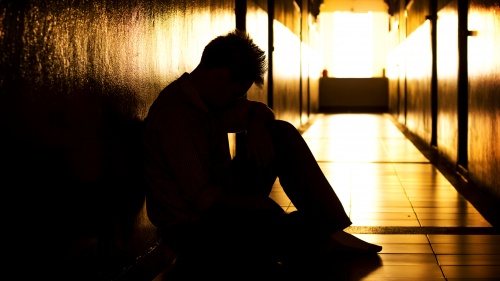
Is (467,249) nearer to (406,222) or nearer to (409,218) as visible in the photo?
(406,222)

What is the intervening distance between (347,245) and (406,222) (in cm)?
99

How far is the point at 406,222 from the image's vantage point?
409cm

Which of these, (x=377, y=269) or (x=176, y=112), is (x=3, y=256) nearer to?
(x=176, y=112)

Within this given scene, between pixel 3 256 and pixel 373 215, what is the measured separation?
3.00 m

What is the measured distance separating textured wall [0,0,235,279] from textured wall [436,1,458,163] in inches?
157

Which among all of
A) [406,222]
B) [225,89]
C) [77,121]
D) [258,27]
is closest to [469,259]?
[406,222]

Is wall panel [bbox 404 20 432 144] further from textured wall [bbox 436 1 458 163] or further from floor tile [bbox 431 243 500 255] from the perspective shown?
floor tile [bbox 431 243 500 255]

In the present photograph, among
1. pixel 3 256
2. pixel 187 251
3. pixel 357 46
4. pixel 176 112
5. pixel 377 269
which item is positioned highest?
pixel 357 46

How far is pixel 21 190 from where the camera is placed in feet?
5.77

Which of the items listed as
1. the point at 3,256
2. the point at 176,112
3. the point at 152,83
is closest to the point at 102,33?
the point at 176,112

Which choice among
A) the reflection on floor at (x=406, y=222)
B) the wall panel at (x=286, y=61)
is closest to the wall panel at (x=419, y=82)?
the reflection on floor at (x=406, y=222)

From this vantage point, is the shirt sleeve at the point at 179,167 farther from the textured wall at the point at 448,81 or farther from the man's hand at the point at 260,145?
the textured wall at the point at 448,81

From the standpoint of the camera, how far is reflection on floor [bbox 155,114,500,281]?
2990 millimetres

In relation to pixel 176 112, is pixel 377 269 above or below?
below
